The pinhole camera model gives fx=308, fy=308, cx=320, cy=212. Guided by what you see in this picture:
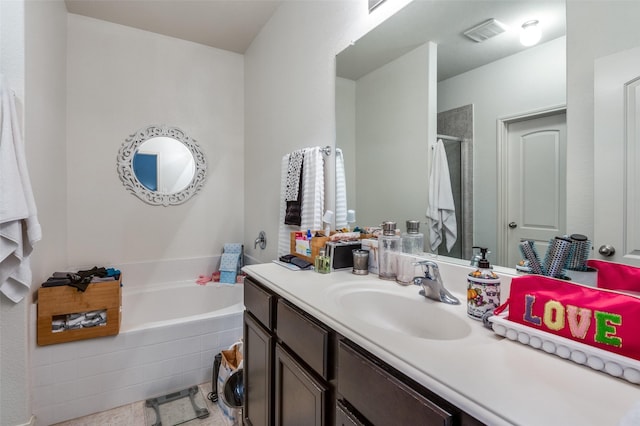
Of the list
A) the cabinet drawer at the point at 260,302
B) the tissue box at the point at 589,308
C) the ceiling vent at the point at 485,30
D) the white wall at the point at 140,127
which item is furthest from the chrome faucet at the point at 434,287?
the white wall at the point at 140,127

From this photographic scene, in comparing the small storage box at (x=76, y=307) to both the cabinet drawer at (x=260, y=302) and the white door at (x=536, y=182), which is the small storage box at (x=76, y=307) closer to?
the cabinet drawer at (x=260, y=302)

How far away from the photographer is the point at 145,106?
2.80 m

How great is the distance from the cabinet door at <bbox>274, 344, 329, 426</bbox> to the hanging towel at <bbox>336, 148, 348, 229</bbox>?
0.80 meters

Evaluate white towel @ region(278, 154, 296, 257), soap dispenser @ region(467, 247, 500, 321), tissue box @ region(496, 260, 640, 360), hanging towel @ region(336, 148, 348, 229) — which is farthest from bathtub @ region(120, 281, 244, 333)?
tissue box @ region(496, 260, 640, 360)

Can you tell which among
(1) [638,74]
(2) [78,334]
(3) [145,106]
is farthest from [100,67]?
(1) [638,74]

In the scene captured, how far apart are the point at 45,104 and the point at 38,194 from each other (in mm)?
618

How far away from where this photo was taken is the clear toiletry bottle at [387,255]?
1.31 metres

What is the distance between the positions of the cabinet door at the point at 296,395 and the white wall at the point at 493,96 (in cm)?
74

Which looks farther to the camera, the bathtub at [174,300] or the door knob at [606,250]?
the bathtub at [174,300]

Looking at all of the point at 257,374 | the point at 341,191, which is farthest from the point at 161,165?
the point at 257,374

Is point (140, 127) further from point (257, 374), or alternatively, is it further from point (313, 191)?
point (257, 374)

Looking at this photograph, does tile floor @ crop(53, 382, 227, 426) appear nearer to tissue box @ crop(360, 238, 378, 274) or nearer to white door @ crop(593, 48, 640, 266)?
tissue box @ crop(360, 238, 378, 274)

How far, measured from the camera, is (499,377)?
57 centimetres

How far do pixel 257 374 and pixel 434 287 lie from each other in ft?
2.92
